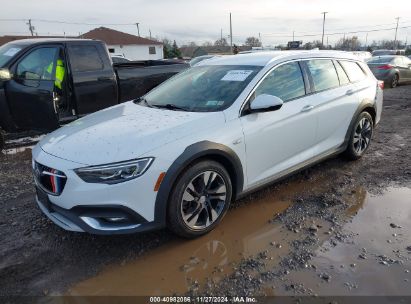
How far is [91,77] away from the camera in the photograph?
6508 millimetres

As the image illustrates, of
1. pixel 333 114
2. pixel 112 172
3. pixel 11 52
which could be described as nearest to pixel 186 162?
pixel 112 172

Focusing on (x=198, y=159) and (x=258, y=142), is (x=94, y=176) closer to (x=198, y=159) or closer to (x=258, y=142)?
(x=198, y=159)

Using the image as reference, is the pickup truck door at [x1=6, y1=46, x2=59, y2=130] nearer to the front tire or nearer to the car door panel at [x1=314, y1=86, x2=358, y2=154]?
the front tire

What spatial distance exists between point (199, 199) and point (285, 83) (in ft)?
5.72

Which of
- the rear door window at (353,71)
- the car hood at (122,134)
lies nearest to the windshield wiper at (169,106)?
the car hood at (122,134)

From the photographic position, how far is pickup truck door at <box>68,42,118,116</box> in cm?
632

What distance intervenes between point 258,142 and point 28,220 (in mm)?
2531

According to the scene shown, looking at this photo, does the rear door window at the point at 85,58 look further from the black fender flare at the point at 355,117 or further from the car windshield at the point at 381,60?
the car windshield at the point at 381,60

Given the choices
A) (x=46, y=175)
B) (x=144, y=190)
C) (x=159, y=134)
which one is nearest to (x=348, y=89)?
(x=159, y=134)

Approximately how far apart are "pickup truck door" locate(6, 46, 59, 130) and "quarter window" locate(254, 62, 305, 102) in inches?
139

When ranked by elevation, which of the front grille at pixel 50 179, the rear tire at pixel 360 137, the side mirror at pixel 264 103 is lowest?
the rear tire at pixel 360 137

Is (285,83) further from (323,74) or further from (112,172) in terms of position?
(112,172)

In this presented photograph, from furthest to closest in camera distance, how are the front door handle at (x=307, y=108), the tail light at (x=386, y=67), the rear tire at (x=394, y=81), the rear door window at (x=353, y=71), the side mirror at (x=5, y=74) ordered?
1. the rear tire at (x=394, y=81)
2. the tail light at (x=386, y=67)
3. the side mirror at (x=5, y=74)
4. the rear door window at (x=353, y=71)
5. the front door handle at (x=307, y=108)

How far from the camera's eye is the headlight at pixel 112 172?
9.71ft
